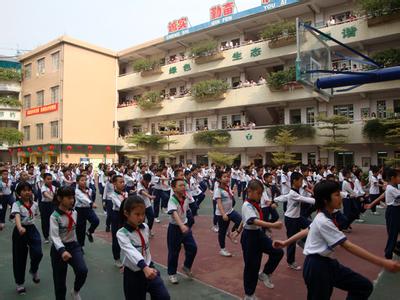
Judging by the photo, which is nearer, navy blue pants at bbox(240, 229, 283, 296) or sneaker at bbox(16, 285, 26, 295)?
navy blue pants at bbox(240, 229, 283, 296)

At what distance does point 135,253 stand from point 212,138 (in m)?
21.7

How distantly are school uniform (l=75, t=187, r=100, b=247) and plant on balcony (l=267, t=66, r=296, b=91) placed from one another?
16.7m

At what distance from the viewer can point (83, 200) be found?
6441 millimetres

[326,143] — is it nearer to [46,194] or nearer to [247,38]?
[247,38]

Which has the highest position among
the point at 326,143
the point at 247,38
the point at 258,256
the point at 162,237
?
the point at 247,38

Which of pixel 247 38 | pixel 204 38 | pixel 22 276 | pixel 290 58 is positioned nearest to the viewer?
pixel 22 276

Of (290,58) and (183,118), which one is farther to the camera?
(183,118)

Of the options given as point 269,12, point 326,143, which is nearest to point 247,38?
point 269,12

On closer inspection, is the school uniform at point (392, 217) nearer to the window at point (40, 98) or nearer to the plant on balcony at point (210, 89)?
the plant on balcony at point (210, 89)

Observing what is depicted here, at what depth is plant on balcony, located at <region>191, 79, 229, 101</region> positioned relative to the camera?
2431 cm

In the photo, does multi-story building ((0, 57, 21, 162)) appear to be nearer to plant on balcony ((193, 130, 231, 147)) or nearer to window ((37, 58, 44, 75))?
window ((37, 58, 44, 75))

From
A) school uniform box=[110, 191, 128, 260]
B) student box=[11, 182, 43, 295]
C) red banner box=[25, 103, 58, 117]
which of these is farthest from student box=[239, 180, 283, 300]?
red banner box=[25, 103, 58, 117]

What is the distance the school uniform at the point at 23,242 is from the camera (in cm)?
468

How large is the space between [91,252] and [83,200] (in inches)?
39.4
